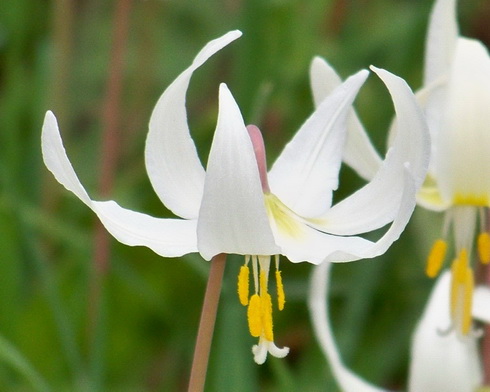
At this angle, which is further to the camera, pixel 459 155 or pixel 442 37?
pixel 442 37

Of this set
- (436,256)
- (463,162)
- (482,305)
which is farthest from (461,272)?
(482,305)

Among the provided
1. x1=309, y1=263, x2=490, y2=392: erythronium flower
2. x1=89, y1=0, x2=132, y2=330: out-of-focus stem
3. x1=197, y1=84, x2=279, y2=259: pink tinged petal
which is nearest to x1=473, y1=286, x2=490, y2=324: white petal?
x1=309, y1=263, x2=490, y2=392: erythronium flower

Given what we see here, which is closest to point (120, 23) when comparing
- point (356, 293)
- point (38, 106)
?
point (38, 106)

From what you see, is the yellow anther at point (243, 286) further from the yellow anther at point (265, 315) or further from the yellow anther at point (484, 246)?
the yellow anther at point (484, 246)

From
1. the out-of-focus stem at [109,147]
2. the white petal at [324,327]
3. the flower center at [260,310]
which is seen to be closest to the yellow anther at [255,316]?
the flower center at [260,310]

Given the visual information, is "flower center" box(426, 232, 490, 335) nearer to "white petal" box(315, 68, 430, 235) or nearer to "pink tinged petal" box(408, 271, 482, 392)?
"pink tinged petal" box(408, 271, 482, 392)

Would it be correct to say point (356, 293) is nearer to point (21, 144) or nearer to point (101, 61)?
point (21, 144)

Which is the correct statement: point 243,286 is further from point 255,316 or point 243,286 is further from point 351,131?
point 351,131

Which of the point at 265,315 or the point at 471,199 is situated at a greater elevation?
the point at 471,199
